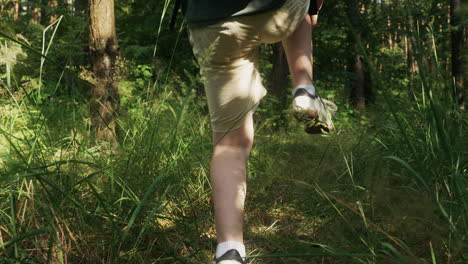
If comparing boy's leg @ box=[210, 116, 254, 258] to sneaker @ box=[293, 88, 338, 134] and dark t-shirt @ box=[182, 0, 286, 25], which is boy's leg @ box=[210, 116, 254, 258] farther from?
dark t-shirt @ box=[182, 0, 286, 25]

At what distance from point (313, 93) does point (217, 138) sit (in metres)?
0.40

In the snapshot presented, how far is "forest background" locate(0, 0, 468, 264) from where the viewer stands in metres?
1.38

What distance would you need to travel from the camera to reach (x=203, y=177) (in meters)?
2.33

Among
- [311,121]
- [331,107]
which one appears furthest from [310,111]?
[331,107]

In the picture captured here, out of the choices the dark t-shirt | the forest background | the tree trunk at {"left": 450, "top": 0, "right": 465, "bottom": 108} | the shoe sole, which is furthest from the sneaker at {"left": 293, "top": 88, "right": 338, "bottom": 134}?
the tree trunk at {"left": 450, "top": 0, "right": 465, "bottom": 108}

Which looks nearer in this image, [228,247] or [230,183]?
[228,247]

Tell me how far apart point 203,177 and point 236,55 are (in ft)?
2.91

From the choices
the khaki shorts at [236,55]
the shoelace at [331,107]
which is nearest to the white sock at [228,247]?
the khaki shorts at [236,55]

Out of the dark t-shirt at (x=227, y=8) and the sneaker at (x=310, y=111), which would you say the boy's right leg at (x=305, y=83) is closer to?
the sneaker at (x=310, y=111)

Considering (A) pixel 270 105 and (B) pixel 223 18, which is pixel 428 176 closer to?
(B) pixel 223 18

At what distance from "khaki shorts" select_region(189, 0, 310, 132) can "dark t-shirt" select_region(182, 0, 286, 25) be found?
0.02 m

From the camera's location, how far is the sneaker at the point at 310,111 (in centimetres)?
162

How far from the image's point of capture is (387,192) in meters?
1.82

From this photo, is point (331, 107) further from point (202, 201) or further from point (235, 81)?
point (202, 201)
